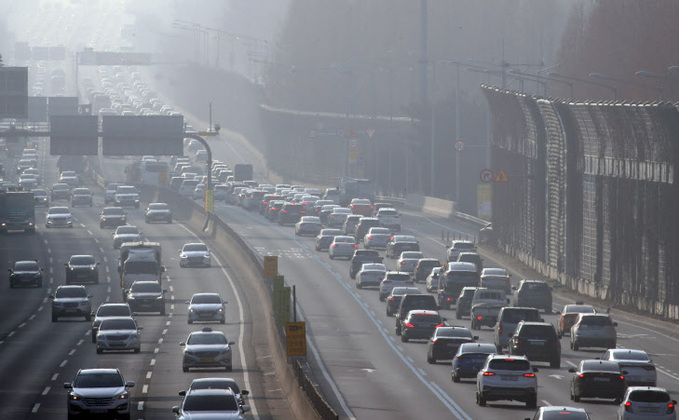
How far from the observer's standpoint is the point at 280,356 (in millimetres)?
47219

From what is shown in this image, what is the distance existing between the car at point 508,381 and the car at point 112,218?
7308 cm

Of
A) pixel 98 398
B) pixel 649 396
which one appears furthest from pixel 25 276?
pixel 649 396

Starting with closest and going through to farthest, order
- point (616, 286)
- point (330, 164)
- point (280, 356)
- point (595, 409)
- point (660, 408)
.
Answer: point (660, 408) < point (595, 409) < point (280, 356) < point (616, 286) < point (330, 164)

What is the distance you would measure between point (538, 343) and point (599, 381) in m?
8.58

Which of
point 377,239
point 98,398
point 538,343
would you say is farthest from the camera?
point 377,239

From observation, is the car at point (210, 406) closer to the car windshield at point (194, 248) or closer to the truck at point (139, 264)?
the truck at point (139, 264)

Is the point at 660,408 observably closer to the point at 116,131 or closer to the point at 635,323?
the point at 635,323

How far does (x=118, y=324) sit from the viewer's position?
5391 centimetres

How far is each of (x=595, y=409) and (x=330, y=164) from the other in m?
156

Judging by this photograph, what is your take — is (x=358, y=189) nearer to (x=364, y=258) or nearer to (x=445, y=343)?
(x=364, y=258)

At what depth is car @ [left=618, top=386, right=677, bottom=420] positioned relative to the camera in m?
33.8

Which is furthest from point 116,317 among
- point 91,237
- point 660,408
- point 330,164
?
point 330,164

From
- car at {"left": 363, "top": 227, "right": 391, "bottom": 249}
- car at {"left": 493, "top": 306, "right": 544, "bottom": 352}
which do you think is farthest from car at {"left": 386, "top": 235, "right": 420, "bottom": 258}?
car at {"left": 493, "top": 306, "right": 544, "bottom": 352}

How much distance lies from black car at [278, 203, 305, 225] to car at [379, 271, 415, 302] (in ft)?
136
